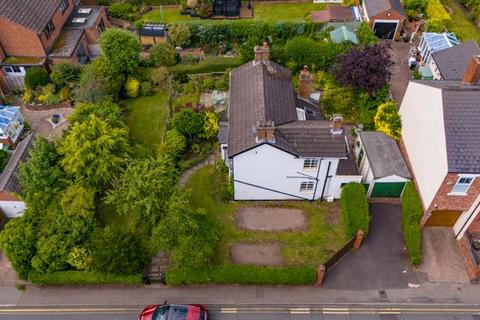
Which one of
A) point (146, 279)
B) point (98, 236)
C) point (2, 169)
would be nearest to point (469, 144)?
point (146, 279)

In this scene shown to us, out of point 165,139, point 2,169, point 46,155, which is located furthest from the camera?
point 165,139

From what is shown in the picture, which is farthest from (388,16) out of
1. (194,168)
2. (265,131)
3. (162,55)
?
(194,168)

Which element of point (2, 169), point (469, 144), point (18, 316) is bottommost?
point (18, 316)

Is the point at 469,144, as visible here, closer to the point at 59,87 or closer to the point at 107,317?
the point at 107,317

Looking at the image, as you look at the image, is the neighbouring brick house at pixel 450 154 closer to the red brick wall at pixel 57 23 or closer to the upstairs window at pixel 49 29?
the red brick wall at pixel 57 23

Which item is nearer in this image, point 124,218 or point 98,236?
point 98,236

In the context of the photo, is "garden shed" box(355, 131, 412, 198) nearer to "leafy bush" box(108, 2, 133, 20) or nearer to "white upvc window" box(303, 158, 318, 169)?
"white upvc window" box(303, 158, 318, 169)
